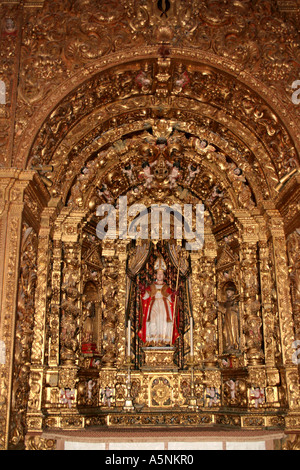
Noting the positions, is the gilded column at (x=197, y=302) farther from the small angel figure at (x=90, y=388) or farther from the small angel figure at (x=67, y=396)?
the small angel figure at (x=67, y=396)

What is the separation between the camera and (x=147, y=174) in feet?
39.7

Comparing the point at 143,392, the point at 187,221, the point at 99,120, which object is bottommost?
the point at 143,392

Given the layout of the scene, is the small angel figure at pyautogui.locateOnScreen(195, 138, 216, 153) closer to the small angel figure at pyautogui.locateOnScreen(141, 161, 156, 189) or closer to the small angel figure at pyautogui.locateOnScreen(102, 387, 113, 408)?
Answer: the small angel figure at pyautogui.locateOnScreen(141, 161, 156, 189)

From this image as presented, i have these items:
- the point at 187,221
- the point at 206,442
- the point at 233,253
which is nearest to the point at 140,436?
the point at 206,442

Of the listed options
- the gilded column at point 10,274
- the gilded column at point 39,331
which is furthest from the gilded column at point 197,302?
the gilded column at point 10,274

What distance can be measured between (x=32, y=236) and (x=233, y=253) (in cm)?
477

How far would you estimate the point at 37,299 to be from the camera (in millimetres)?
9695

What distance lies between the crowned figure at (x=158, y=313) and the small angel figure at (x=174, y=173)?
7.24 ft

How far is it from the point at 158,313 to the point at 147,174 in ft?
11.4

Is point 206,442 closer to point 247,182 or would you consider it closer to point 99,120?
point 247,182

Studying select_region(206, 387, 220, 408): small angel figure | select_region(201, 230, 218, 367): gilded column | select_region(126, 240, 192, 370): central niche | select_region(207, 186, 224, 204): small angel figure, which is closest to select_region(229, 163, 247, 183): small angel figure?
select_region(207, 186, 224, 204): small angel figure

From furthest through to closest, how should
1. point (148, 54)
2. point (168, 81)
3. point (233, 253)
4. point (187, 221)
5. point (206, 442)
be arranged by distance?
point (187, 221)
point (233, 253)
point (168, 81)
point (148, 54)
point (206, 442)

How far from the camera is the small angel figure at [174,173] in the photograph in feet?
39.4

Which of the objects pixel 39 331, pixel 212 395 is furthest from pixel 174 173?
pixel 212 395
